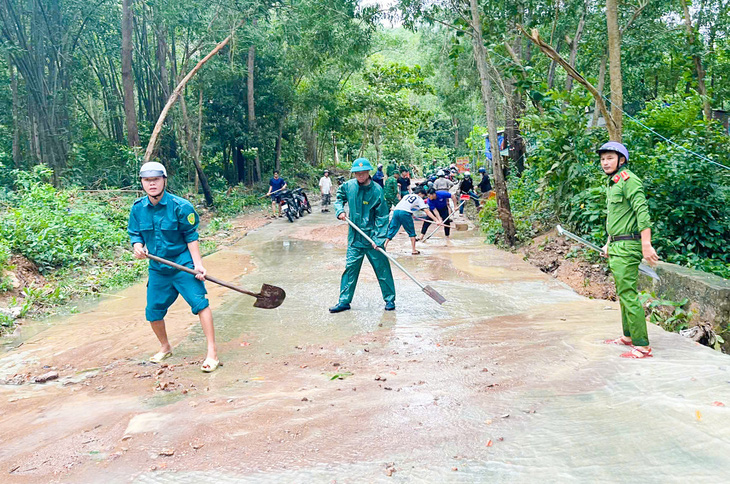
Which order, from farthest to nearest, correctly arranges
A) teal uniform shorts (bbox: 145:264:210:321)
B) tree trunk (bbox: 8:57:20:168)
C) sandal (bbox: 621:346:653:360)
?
tree trunk (bbox: 8:57:20:168), teal uniform shorts (bbox: 145:264:210:321), sandal (bbox: 621:346:653:360)

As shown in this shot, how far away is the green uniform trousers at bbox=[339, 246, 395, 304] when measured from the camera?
6.44m

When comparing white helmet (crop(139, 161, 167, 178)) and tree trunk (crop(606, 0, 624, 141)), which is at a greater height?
tree trunk (crop(606, 0, 624, 141))

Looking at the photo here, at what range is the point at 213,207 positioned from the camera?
19969mm

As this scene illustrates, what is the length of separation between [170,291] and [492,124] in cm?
757

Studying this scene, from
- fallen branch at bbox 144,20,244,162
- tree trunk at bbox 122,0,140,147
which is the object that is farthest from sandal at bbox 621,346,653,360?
tree trunk at bbox 122,0,140,147

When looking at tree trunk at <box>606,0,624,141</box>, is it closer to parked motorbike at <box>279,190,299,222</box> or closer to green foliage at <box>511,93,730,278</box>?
green foliage at <box>511,93,730,278</box>

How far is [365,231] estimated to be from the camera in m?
6.47

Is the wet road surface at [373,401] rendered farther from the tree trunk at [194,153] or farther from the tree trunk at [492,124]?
the tree trunk at [194,153]

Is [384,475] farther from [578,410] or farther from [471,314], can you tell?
[471,314]

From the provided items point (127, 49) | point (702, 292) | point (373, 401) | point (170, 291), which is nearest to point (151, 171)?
point (170, 291)

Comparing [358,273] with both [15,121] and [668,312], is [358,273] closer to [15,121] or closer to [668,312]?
[668,312]

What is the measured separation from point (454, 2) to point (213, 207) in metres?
11.3

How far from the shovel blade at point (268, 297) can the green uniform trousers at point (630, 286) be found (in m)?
3.01

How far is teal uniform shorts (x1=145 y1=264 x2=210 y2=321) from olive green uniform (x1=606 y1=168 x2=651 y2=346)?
330 centimetres
